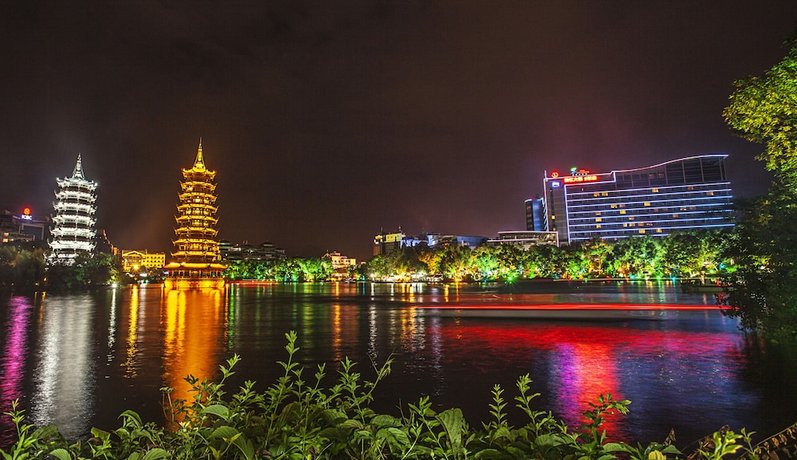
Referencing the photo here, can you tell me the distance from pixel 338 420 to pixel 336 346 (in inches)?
582

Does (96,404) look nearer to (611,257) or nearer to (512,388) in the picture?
(512,388)

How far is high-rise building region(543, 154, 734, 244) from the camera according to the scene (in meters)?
167

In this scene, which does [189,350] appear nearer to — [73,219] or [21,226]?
[73,219]

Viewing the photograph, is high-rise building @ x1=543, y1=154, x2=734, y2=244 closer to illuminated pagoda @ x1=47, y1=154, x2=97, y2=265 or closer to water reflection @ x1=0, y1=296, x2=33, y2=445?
illuminated pagoda @ x1=47, y1=154, x2=97, y2=265

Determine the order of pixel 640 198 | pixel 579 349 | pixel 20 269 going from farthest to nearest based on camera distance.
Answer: pixel 640 198 → pixel 20 269 → pixel 579 349

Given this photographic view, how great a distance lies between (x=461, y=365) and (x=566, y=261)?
109336mm

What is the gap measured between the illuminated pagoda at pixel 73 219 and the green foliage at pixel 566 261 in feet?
279

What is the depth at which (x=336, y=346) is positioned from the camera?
17516 millimetres

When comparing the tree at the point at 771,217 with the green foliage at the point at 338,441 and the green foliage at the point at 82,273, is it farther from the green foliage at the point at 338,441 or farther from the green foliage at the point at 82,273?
the green foliage at the point at 82,273

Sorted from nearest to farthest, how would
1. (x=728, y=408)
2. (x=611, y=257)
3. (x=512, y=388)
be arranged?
(x=728, y=408) → (x=512, y=388) → (x=611, y=257)

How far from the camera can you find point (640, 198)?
175 m

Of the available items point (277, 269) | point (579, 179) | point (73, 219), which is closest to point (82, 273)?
point (73, 219)

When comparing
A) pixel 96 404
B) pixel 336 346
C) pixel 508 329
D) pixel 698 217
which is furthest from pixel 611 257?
pixel 96 404

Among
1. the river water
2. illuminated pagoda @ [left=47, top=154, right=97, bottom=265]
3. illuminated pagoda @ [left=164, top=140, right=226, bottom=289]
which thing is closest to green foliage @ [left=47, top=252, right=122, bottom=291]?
illuminated pagoda @ [left=164, top=140, right=226, bottom=289]
